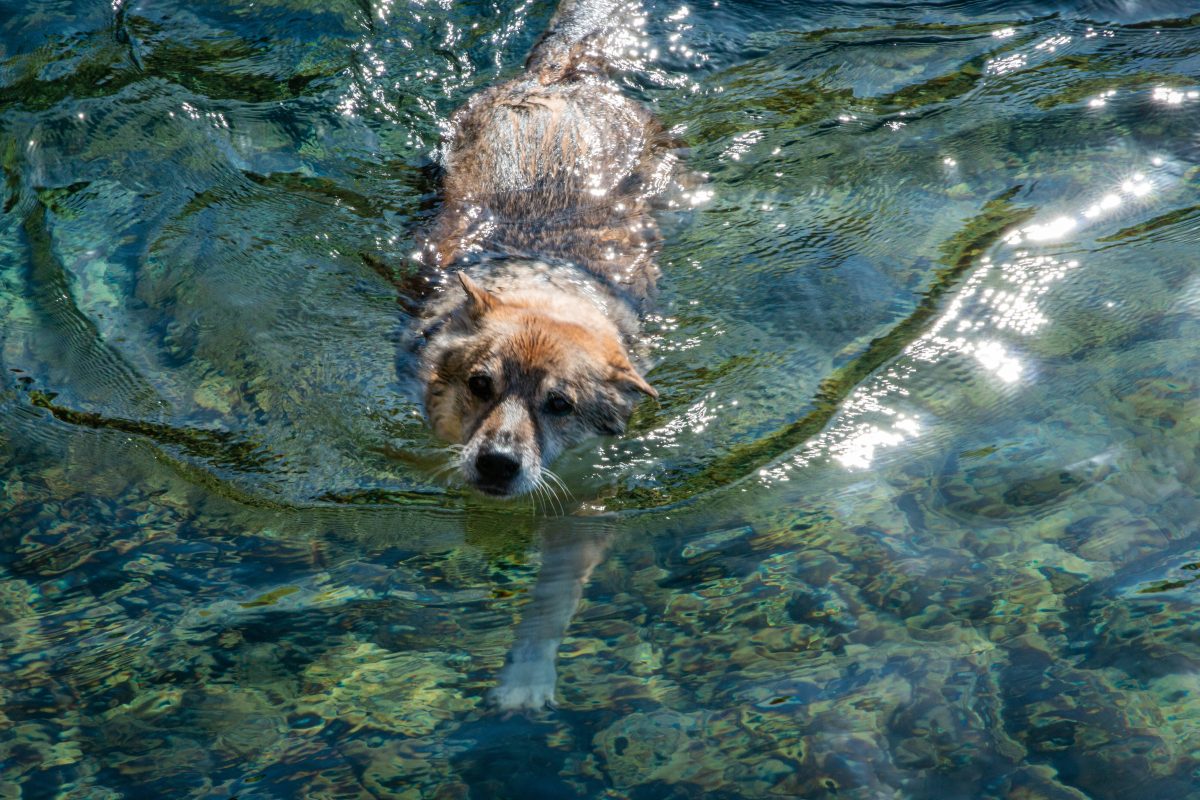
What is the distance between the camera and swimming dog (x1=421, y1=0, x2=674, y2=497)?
542 cm

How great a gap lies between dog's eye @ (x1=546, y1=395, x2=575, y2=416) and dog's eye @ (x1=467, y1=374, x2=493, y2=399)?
0.93 feet

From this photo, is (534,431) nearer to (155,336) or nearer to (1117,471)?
(155,336)

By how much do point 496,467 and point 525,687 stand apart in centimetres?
127

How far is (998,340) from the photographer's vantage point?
5.89 m

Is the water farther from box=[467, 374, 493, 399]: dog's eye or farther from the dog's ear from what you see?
the dog's ear

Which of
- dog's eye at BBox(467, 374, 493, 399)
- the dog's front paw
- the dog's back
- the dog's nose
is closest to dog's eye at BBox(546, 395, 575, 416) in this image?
dog's eye at BBox(467, 374, 493, 399)

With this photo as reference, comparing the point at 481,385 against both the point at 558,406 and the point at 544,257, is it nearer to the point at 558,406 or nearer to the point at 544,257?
the point at 558,406

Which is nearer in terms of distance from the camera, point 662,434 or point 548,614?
point 548,614

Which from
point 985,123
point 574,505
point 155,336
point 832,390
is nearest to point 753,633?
point 574,505

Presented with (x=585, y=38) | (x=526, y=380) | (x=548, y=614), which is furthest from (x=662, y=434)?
(x=585, y=38)

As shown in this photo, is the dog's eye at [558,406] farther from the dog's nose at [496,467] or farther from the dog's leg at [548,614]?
the dog's leg at [548,614]

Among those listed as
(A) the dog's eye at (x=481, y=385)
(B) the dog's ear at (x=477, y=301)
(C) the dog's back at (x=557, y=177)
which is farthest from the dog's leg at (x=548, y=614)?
(C) the dog's back at (x=557, y=177)

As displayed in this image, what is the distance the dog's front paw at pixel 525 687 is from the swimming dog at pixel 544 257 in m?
1.14

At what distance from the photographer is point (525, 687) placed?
402 centimetres
